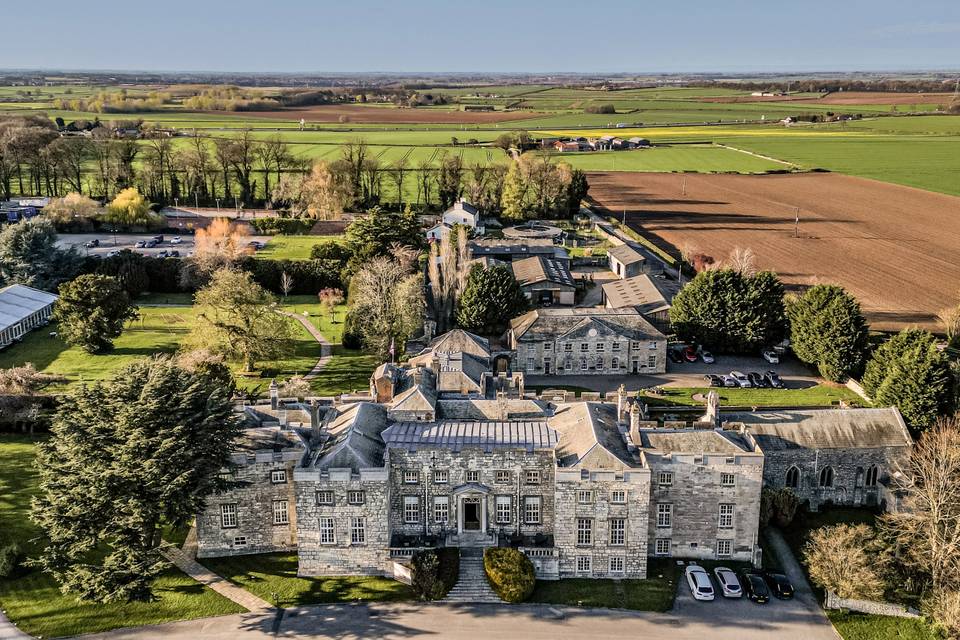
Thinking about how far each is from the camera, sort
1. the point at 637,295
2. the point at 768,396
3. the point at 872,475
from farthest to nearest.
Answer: the point at 637,295
the point at 768,396
the point at 872,475

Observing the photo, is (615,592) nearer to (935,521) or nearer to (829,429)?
(935,521)

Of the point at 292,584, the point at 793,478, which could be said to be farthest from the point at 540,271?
the point at 292,584

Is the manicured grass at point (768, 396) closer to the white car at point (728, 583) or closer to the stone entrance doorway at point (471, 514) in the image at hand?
the white car at point (728, 583)

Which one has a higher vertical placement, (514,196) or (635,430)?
(514,196)

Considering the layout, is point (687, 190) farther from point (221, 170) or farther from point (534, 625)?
point (534, 625)

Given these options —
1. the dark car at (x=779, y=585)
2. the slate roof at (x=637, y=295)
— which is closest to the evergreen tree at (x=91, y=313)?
the slate roof at (x=637, y=295)

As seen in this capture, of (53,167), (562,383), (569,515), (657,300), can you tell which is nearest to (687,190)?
(657,300)
